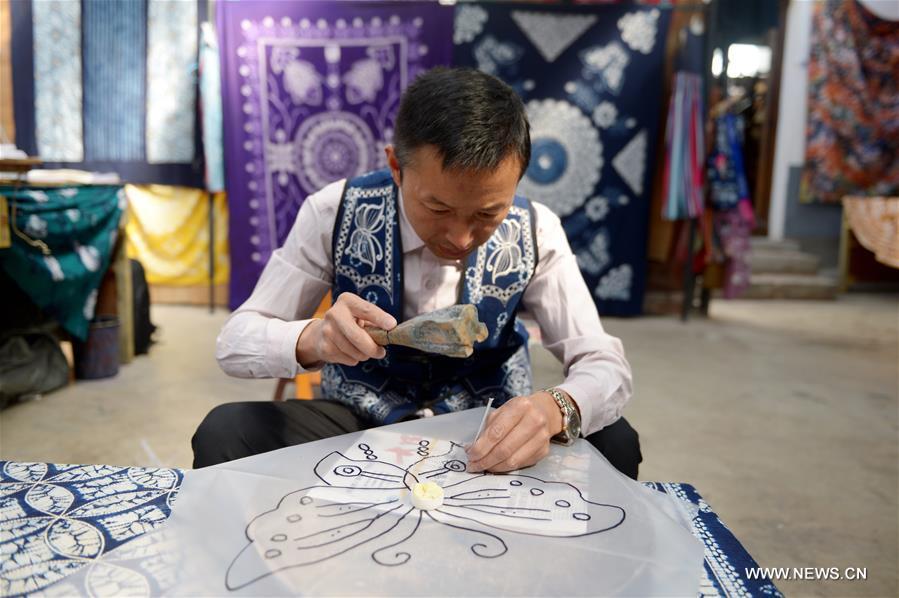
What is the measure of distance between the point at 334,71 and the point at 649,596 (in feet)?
12.8

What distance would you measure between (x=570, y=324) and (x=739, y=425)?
1741 mm

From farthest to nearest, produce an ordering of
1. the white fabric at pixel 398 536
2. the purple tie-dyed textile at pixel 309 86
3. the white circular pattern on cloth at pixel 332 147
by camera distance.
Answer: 1. the white circular pattern on cloth at pixel 332 147
2. the purple tie-dyed textile at pixel 309 86
3. the white fabric at pixel 398 536

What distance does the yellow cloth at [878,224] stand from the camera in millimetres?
4934

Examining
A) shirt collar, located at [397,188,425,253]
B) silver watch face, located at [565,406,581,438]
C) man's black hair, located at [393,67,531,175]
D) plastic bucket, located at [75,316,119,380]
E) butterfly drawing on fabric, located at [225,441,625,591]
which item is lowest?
plastic bucket, located at [75,316,119,380]

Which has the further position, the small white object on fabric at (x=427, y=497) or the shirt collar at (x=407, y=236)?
the shirt collar at (x=407, y=236)

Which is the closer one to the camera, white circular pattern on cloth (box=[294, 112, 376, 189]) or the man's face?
the man's face

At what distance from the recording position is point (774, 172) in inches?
254

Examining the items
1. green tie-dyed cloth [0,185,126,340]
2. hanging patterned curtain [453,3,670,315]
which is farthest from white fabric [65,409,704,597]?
hanging patterned curtain [453,3,670,315]

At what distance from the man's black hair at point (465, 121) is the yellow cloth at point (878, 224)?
16.3 feet

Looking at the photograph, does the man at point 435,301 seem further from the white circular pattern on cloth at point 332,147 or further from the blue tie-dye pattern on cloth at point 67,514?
the white circular pattern on cloth at point 332,147

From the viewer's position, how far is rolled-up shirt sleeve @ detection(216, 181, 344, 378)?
114 centimetres

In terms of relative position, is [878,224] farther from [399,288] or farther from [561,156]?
[399,288]

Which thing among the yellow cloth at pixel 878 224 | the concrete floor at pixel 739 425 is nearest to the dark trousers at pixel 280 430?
the concrete floor at pixel 739 425

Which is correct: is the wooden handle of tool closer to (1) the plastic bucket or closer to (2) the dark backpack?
(1) the plastic bucket
